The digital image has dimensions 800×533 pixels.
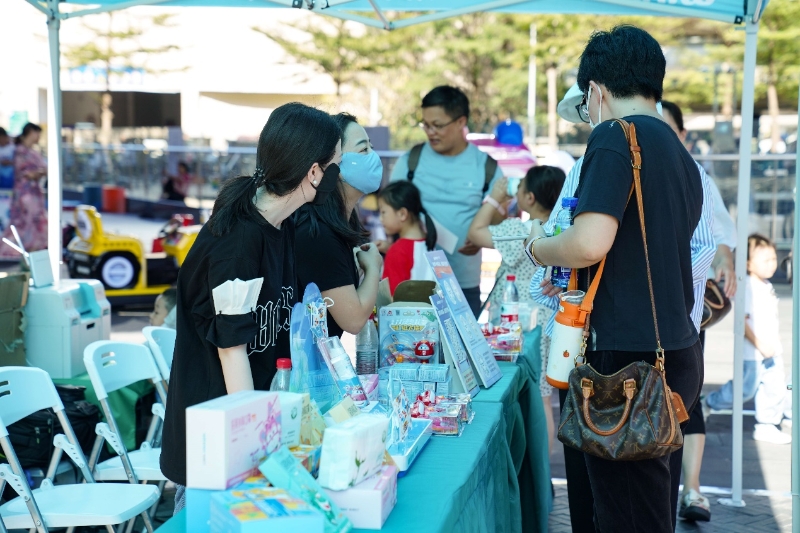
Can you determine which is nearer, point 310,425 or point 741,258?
point 310,425

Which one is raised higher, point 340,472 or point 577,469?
point 340,472

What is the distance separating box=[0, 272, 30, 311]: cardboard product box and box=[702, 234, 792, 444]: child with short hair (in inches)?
155

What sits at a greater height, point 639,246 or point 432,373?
point 639,246

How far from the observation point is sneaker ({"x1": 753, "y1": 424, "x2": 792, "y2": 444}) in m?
5.28

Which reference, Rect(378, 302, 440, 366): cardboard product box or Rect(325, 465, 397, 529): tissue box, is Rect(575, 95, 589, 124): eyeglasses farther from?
Rect(325, 465, 397, 529): tissue box

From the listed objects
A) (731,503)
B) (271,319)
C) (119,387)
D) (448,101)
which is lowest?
(731,503)

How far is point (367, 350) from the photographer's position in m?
2.78

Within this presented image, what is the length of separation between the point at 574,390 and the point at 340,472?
2.51 ft

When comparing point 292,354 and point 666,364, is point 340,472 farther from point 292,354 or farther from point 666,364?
point 666,364

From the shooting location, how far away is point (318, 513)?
149 centimetres

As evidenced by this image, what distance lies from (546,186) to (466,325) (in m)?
1.41

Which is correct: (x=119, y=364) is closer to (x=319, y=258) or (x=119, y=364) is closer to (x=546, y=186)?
(x=319, y=258)

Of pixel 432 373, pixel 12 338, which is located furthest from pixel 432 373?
pixel 12 338

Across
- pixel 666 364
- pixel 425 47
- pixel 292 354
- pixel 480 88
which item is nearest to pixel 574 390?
pixel 666 364
